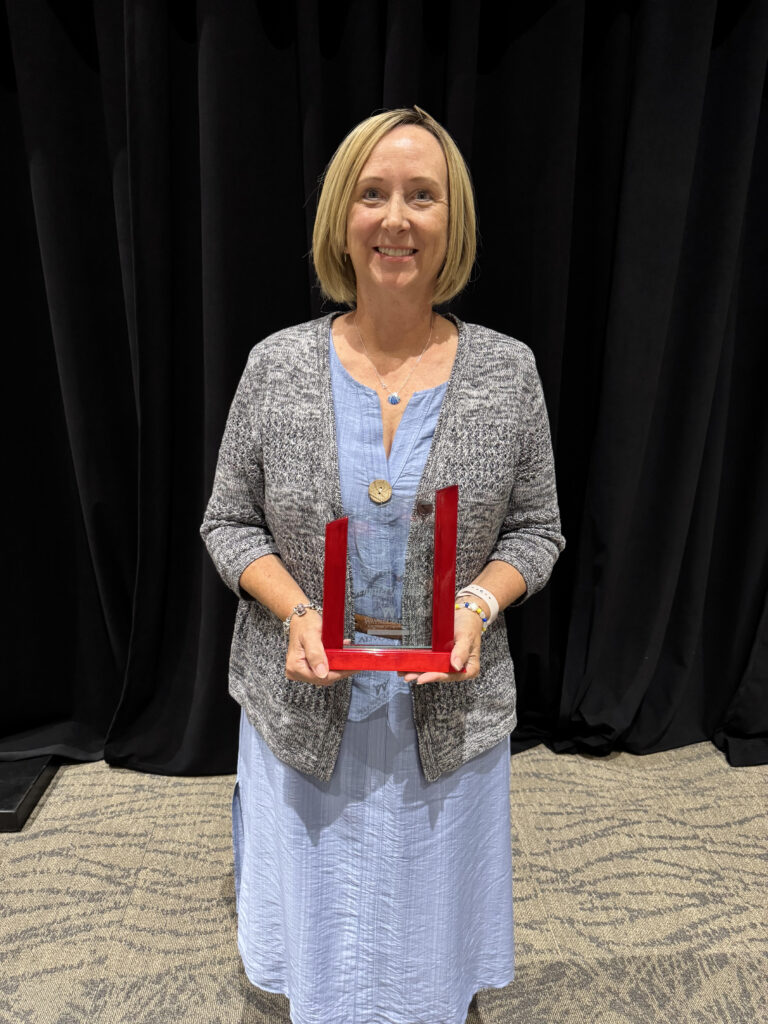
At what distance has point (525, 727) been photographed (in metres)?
2.41

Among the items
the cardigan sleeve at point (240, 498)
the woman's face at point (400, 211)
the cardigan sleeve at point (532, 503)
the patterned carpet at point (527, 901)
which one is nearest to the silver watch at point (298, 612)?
the cardigan sleeve at point (240, 498)

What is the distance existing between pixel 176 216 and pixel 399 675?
137 cm

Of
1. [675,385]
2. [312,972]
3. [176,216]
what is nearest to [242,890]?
[312,972]

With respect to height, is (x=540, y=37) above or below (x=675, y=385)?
above

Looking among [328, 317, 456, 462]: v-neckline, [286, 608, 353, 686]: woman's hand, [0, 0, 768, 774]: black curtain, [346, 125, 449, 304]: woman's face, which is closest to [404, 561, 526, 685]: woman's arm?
[286, 608, 353, 686]: woman's hand

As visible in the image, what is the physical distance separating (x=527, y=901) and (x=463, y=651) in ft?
3.88

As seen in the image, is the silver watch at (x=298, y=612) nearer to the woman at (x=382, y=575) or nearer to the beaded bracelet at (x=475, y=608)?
the woman at (x=382, y=575)

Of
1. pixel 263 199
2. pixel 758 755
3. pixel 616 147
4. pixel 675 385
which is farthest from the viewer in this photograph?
pixel 758 755

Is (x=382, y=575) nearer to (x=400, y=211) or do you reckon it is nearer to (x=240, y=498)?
(x=240, y=498)

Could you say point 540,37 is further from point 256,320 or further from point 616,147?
point 256,320

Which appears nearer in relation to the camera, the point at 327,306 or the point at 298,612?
the point at 298,612

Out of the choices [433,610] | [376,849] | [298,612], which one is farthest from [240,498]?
[376,849]

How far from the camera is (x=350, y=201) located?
1.04m

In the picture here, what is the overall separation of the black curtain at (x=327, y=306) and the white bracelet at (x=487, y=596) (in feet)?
3.34
